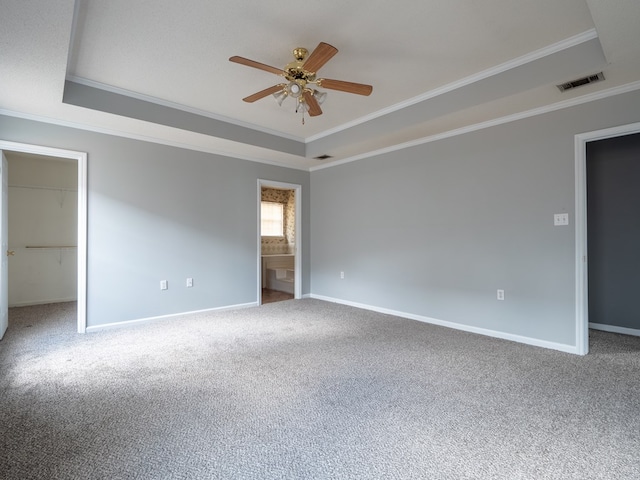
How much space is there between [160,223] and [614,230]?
5691 millimetres

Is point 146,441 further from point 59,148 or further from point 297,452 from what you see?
point 59,148

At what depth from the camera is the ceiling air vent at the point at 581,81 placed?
2629mm

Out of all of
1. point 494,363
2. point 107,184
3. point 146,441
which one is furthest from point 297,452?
point 107,184

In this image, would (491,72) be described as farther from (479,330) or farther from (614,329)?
(614,329)

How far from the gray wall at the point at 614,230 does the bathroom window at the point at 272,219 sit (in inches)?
234

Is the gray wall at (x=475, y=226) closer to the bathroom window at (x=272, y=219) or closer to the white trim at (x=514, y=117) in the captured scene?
the white trim at (x=514, y=117)

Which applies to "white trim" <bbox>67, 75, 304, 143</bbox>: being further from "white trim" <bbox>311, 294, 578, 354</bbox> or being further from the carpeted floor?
"white trim" <bbox>311, 294, 578, 354</bbox>

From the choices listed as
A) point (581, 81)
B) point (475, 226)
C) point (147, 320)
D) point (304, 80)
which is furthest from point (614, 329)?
point (147, 320)

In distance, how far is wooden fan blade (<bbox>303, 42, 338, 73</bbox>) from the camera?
83.7 inches

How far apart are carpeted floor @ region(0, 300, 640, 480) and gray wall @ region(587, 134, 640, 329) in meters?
0.50

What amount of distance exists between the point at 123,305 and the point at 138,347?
100cm

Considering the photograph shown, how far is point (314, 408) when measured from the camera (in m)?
2.09

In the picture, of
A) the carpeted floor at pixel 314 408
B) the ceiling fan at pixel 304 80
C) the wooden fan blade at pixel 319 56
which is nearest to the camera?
the carpeted floor at pixel 314 408

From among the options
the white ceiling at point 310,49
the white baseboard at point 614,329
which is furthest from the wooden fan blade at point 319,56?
the white baseboard at point 614,329
